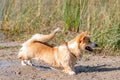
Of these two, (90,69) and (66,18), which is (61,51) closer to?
(90,69)

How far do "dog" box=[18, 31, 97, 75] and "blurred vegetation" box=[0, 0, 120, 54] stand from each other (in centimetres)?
179

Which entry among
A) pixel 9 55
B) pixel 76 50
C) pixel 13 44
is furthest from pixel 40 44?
pixel 13 44

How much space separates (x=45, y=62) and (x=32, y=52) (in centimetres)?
29

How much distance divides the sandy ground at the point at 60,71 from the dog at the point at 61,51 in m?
0.18

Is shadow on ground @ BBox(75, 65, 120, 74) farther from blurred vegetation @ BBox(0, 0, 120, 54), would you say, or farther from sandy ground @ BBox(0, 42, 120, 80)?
blurred vegetation @ BBox(0, 0, 120, 54)

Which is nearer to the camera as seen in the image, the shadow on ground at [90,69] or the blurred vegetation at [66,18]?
the shadow on ground at [90,69]

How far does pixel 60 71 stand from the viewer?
7836 millimetres

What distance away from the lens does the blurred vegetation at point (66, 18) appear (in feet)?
31.1

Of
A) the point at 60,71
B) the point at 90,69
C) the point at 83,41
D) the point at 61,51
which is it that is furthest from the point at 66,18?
the point at 83,41

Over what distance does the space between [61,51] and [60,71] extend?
420mm

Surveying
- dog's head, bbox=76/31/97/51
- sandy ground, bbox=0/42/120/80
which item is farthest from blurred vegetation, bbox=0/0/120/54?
dog's head, bbox=76/31/97/51

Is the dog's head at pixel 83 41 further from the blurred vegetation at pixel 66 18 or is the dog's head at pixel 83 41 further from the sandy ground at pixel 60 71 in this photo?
the blurred vegetation at pixel 66 18

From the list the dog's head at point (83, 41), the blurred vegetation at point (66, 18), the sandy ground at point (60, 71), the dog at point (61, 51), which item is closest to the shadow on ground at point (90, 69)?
the sandy ground at point (60, 71)

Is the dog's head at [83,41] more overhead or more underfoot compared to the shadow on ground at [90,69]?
more overhead
